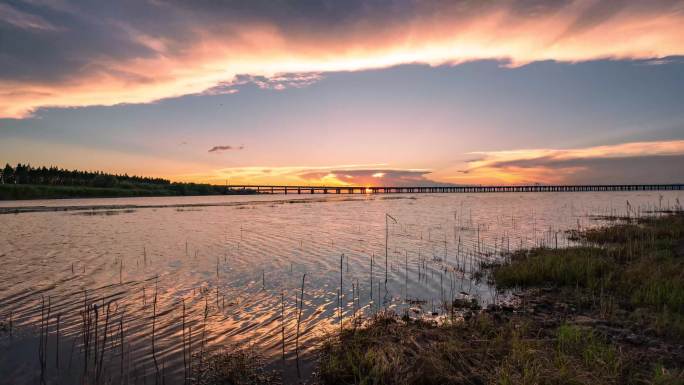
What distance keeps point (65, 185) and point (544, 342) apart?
173 metres

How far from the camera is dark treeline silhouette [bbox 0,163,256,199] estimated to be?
348ft

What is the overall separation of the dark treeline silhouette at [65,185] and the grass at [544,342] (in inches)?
5089

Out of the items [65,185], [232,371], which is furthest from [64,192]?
[232,371]

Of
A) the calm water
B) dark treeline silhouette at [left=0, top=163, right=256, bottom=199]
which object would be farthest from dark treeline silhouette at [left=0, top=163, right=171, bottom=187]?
the calm water

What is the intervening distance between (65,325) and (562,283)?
16820mm

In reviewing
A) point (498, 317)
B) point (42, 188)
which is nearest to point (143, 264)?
point (498, 317)

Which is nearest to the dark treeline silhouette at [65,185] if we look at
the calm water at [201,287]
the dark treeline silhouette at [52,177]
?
the dark treeline silhouette at [52,177]

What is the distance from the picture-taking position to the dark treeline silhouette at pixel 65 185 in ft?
348

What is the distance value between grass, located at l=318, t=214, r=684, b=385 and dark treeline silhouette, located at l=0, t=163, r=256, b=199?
424 ft

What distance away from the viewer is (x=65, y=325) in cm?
1008

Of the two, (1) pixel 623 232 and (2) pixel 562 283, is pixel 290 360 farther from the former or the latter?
(1) pixel 623 232

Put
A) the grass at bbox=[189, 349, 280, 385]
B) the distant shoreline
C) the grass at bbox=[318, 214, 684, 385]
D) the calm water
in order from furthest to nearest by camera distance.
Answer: the distant shoreline, the calm water, the grass at bbox=[189, 349, 280, 385], the grass at bbox=[318, 214, 684, 385]

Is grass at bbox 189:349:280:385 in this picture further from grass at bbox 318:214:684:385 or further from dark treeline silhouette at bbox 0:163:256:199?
dark treeline silhouette at bbox 0:163:256:199

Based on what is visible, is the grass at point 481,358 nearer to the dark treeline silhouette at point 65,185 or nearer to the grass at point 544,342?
the grass at point 544,342
